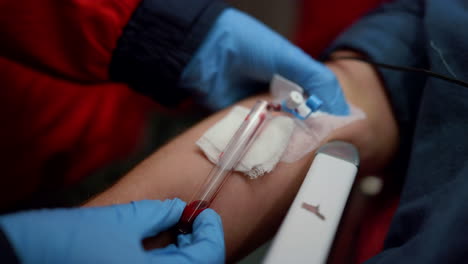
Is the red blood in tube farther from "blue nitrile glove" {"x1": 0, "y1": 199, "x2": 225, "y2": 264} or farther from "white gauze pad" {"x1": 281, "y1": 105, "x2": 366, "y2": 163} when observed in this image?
"white gauze pad" {"x1": 281, "y1": 105, "x2": 366, "y2": 163}

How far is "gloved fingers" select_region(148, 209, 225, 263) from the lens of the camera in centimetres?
57

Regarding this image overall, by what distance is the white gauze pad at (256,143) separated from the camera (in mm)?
676

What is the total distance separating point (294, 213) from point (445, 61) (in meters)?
0.57

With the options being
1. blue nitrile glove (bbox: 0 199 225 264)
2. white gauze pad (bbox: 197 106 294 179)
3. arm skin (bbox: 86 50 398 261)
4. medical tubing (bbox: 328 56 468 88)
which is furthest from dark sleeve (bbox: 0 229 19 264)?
medical tubing (bbox: 328 56 468 88)

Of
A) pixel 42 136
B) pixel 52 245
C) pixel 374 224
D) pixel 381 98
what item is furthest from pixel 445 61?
pixel 42 136

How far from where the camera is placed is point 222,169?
671 millimetres

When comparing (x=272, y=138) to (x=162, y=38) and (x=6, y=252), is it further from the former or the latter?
(x=6, y=252)

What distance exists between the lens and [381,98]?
895mm

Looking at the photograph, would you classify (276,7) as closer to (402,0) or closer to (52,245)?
(402,0)

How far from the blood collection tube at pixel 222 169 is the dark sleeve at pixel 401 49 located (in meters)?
0.44

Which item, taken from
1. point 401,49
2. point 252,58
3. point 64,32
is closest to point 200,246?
point 252,58

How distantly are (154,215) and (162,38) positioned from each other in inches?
18.1

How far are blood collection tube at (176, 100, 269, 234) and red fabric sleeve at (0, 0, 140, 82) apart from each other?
0.41 metres

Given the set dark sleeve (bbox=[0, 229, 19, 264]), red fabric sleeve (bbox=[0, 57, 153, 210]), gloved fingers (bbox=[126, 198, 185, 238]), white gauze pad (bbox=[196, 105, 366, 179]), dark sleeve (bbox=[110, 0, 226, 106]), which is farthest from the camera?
red fabric sleeve (bbox=[0, 57, 153, 210])
